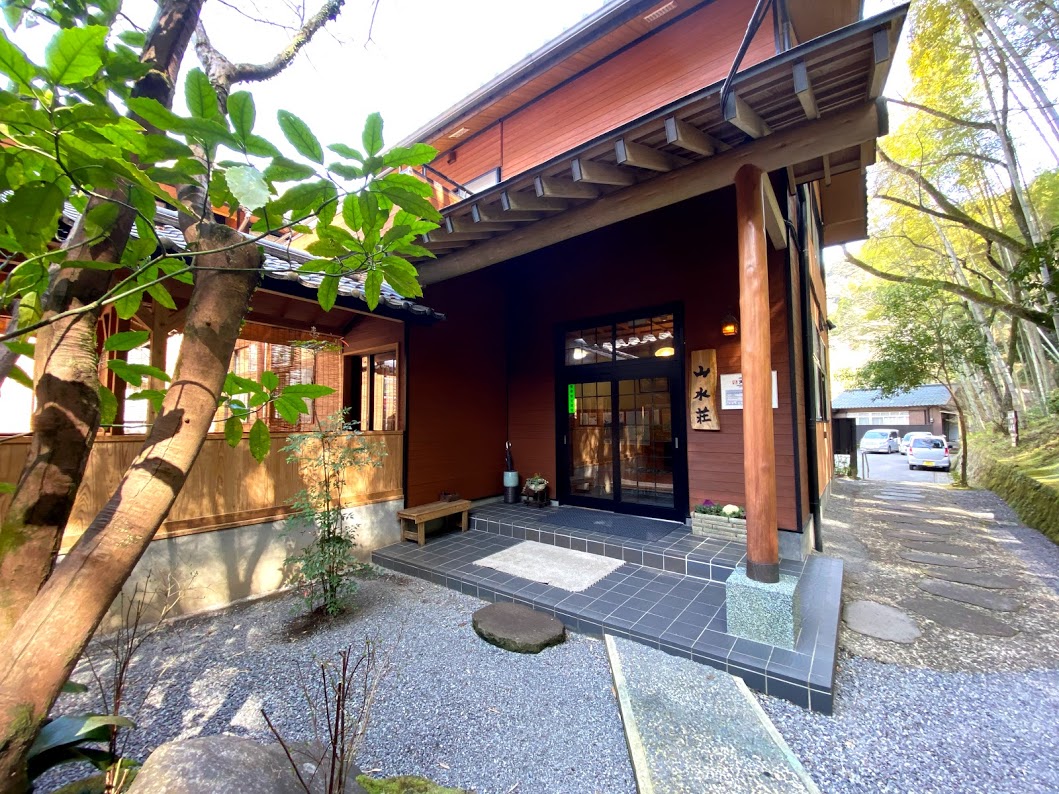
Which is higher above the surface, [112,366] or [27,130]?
[27,130]

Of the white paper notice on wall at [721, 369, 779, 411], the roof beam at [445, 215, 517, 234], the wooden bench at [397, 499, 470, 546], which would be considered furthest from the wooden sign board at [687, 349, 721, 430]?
the wooden bench at [397, 499, 470, 546]

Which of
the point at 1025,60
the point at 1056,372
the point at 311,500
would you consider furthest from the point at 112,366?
the point at 1056,372

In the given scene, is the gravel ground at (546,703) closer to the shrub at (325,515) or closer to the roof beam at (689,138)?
the shrub at (325,515)

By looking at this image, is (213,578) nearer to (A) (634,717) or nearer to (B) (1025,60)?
(A) (634,717)

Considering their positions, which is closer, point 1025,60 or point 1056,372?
point 1025,60

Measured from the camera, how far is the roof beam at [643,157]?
2986 mm

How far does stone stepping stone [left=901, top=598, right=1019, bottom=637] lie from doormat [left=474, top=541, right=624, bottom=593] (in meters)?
2.49

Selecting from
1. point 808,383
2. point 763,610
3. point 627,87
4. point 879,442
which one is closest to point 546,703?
point 763,610

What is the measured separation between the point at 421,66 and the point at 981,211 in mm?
15228

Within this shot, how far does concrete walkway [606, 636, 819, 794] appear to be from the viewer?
5.80 ft

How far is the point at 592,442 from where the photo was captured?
5.98 meters

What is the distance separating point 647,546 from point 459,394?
10.1 feet

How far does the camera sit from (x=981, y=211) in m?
11.3

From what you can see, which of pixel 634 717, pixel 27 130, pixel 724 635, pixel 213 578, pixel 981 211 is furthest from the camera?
pixel 981 211
